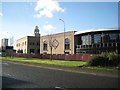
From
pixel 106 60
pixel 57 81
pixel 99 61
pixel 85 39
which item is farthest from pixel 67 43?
pixel 57 81

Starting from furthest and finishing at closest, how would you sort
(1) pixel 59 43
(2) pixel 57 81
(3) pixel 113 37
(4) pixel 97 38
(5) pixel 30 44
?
1. (5) pixel 30 44
2. (1) pixel 59 43
3. (4) pixel 97 38
4. (3) pixel 113 37
5. (2) pixel 57 81

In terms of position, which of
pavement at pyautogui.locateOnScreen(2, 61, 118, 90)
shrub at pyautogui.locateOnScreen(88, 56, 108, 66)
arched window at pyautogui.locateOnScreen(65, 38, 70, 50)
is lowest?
pavement at pyautogui.locateOnScreen(2, 61, 118, 90)

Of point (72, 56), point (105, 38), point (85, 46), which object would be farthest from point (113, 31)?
point (72, 56)

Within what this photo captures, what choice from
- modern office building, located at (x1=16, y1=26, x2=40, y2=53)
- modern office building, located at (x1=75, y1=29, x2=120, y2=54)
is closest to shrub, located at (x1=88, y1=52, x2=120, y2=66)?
modern office building, located at (x1=75, y1=29, x2=120, y2=54)

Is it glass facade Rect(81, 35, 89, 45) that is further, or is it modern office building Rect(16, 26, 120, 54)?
glass facade Rect(81, 35, 89, 45)

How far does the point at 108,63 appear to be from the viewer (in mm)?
32188

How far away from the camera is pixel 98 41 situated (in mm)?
77500

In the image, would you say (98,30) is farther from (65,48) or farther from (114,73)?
(114,73)

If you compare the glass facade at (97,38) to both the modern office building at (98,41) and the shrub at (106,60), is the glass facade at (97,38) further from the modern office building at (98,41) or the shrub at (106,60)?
the shrub at (106,60)

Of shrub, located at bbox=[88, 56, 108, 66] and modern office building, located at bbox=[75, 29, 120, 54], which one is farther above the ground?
modern office building, located at bbox=[75, 29, 120, 54]

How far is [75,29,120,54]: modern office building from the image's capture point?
71.0 meters

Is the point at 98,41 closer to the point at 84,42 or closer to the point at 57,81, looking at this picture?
the point at 84,42

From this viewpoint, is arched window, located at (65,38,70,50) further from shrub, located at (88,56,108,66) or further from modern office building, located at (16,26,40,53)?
shrub, located at (88,56,108,66)

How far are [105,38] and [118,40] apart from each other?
147 inches
